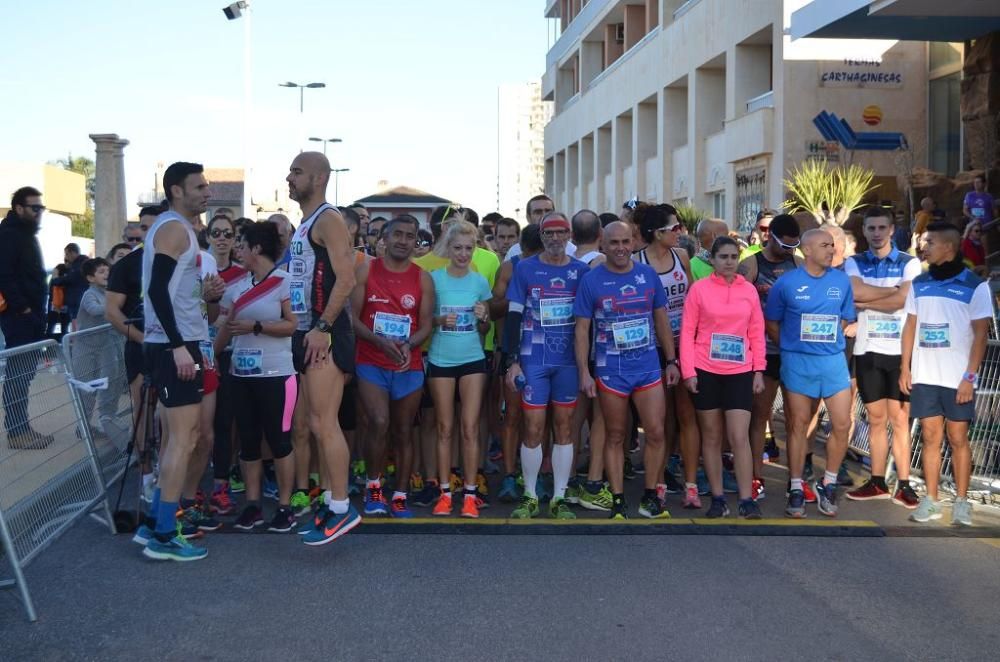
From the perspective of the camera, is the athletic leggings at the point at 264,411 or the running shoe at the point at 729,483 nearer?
the athletic leggings at the point at 264,411

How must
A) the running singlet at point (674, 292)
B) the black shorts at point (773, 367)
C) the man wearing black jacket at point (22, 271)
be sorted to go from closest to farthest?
the running singlet at point (674, 292) < the black shorts at point (773, 367) < the man wearing black jacket at point (22, 271)

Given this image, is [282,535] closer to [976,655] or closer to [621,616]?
[621,616]

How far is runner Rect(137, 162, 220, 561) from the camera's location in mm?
6523

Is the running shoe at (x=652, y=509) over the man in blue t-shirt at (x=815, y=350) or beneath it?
beneath

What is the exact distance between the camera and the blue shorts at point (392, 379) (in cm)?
795

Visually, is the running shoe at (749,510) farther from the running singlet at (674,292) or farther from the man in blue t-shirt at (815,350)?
the running singlet at (674,292)

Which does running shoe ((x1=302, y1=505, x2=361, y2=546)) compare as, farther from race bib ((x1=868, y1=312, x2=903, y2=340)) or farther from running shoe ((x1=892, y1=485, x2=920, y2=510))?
race bib ((x1=868, y1=312, x2=903, y2=340))

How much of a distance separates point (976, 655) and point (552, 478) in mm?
4078

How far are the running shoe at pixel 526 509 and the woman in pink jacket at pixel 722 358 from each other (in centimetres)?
122

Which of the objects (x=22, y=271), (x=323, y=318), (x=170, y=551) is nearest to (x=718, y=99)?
(x=22, y=271)

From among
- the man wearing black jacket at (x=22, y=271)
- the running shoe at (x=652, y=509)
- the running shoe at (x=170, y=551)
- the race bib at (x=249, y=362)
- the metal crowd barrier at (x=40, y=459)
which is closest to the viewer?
the metal crowd barrier at (x=40, y=459)

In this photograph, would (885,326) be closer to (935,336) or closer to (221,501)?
(935,336)

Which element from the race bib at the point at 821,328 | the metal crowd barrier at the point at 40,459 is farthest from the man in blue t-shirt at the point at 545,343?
the metal crowd barrier at the point at 40,459

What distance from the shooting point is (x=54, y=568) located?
21.5 feet
